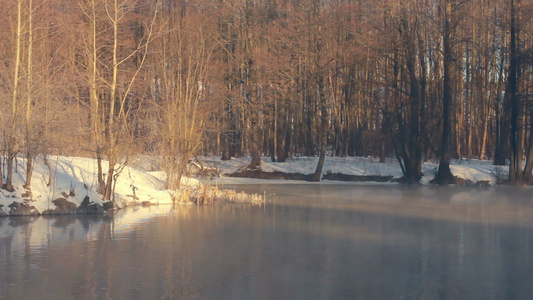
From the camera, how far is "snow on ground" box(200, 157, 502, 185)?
34812mm

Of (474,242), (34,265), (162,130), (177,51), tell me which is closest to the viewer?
(34,265)

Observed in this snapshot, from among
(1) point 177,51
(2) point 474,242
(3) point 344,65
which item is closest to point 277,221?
(2) point 474,242

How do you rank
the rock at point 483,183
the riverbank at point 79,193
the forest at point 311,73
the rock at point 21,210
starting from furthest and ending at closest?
the rock at point 483,183 < the forest at point 311,73 < the riverbank at point 79,193 < the rock at point 21,210

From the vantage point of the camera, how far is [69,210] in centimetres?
1928

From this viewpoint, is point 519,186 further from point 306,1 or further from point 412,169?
point 306,1

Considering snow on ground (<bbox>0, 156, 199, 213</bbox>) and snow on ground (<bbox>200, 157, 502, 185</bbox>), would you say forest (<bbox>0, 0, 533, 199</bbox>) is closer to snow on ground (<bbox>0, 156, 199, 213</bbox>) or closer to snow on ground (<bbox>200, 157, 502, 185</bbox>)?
snow on ground (<bbox>200, 157, 502, 185</bbox>)

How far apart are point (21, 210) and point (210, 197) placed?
669 centimetres

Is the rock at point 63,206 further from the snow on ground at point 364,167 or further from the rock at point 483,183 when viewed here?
the rock at point 483,183

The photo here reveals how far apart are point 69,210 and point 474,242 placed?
1189 centimetres

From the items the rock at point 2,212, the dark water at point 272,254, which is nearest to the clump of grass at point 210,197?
the dark water at point 272,254

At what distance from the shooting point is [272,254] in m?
12.2

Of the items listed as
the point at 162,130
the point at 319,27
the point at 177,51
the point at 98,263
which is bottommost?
the point at 98,263

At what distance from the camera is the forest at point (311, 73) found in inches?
1128

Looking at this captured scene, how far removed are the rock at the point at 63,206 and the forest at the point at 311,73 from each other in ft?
14.0
